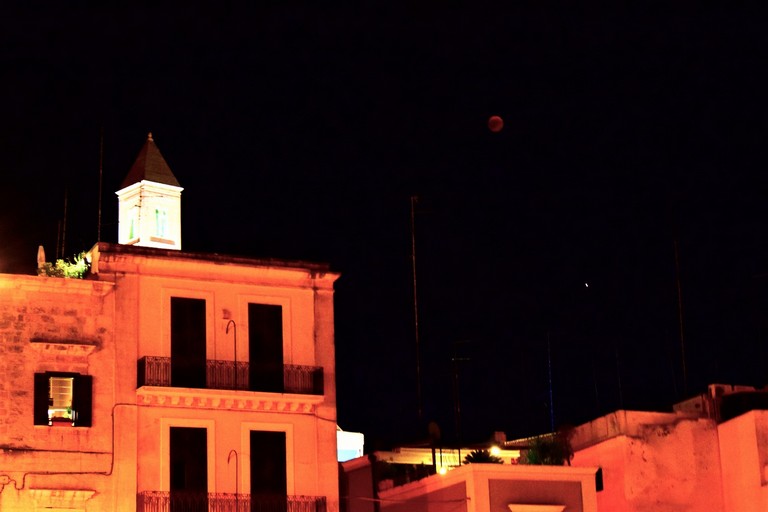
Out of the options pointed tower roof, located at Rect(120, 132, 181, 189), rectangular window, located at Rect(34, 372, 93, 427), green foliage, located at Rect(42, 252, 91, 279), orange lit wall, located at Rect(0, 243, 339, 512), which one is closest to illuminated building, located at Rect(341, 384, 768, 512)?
orange lit wall, located at Rect(0, 243, 339, 512)

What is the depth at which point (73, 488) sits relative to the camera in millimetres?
35281

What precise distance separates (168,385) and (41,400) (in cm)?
300

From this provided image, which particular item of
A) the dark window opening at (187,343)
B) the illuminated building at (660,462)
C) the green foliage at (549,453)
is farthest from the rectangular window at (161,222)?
the green foliage at (549,453)

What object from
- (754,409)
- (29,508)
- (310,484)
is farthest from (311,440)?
(754,409)

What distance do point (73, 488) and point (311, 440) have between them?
6.10m

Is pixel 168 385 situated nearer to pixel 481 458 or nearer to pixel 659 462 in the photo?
pixel 481 458

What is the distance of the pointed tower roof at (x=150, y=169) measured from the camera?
46.8 metres

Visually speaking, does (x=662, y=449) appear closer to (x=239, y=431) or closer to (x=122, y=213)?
(x=239, y=431)

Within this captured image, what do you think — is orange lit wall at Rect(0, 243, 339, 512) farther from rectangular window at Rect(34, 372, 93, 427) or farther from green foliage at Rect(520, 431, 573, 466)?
green foliage at Rect(520, 431, 573, 466)

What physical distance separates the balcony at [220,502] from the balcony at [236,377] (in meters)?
2.60

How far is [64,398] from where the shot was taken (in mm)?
35969

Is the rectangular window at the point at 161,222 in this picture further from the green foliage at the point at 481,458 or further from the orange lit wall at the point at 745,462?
the orange lit wall at the point at 745,462

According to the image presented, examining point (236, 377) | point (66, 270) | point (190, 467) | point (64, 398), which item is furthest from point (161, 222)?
point (190, 467)

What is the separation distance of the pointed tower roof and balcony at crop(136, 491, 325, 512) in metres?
13.4
